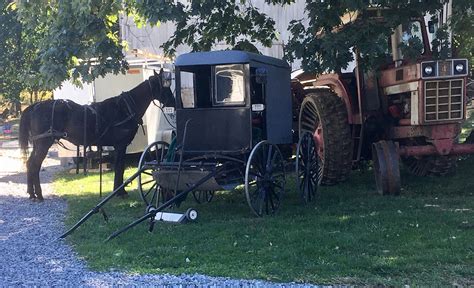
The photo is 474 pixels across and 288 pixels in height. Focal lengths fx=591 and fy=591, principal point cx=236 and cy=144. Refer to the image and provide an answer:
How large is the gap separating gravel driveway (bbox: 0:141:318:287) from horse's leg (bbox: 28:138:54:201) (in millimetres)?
302

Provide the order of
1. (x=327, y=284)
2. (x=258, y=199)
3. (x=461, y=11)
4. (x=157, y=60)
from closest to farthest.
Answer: (x=327, y=284)
(x=258, y=199)
(x=461, y=11)
(x=157, y=60)

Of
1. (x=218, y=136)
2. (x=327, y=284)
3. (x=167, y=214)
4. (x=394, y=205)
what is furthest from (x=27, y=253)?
(x=394, y=205)

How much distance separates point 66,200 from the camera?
10.9m

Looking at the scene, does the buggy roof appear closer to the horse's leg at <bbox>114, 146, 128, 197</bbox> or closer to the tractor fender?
the tractor fender

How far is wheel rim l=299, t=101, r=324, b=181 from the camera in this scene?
10.2 metres

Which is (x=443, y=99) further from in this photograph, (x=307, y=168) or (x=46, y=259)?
(x=46, y=259)

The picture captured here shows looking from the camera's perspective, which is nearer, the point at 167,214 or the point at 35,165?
the point at 167,214

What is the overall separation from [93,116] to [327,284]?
6.47 meters

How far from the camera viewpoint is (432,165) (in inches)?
420

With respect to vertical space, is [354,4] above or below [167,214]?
above

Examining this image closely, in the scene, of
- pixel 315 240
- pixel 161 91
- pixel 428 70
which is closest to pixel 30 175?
pixel 161 91

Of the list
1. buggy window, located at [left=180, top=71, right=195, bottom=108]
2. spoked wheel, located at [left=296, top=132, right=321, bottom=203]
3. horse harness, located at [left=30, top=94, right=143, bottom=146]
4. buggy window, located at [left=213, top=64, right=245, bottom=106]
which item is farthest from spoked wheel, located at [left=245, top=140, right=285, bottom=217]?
horse harness, located at [left=30, top=94, right=143, bottom=146]

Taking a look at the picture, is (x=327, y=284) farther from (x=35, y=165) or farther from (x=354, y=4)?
(x=35, y=165)

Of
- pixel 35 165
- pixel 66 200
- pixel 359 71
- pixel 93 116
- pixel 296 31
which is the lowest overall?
pixel 66 200
